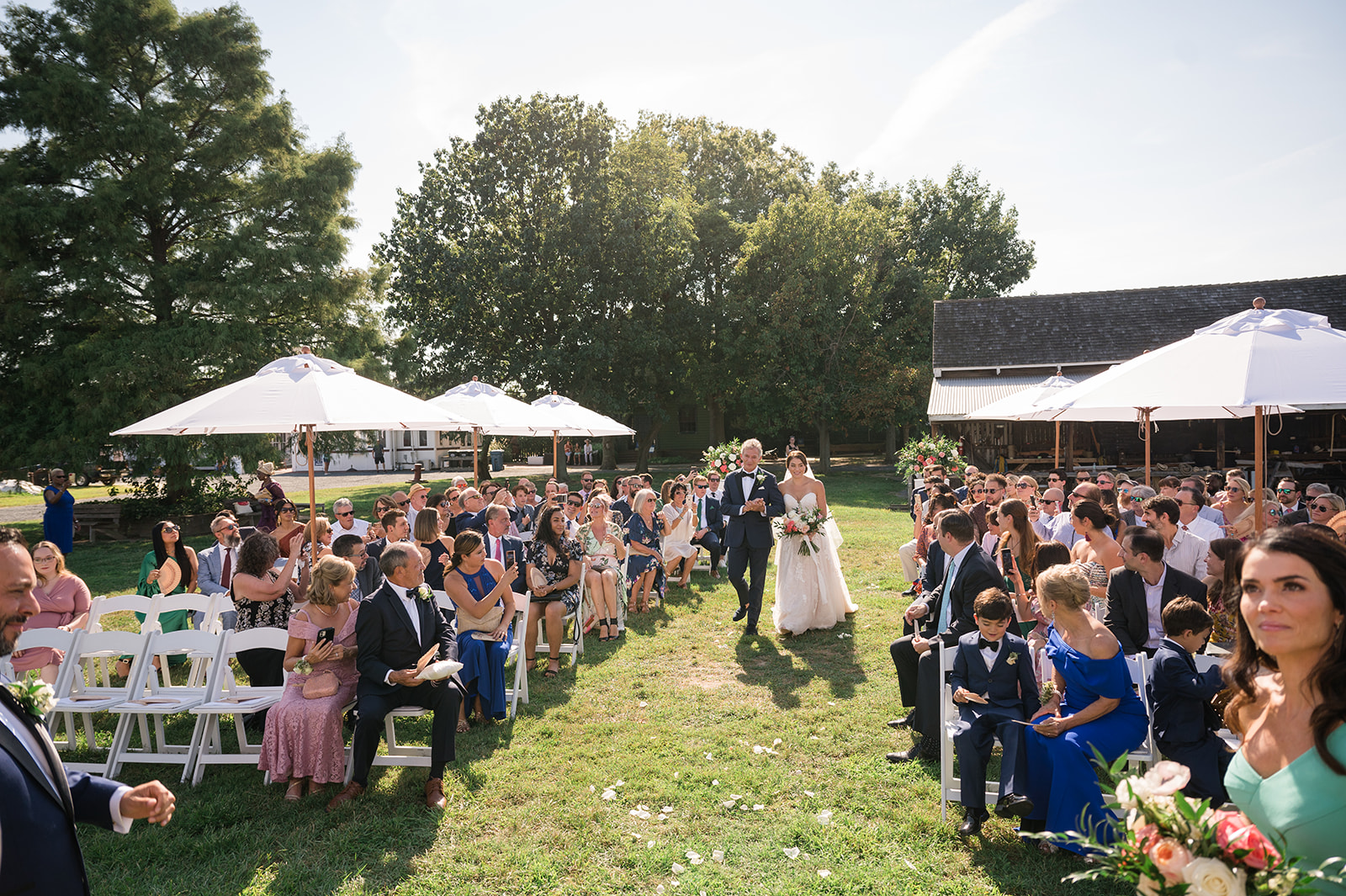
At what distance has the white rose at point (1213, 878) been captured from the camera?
1.66m

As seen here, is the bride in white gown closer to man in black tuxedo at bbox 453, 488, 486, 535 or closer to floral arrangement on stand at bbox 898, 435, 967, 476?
man in black tuxedo at bbox 453, 488, 486, 535

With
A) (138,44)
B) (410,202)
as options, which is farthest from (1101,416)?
(410,202)

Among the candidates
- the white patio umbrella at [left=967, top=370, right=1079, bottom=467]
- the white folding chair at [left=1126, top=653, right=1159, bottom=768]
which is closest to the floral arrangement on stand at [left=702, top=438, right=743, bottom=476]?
the white patio umbrella at [left=967, top=370, right=1079, bottom=467]

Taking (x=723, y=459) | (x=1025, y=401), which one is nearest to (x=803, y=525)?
(x=1025, y=401)

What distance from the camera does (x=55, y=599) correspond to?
6.05m

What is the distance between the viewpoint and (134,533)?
18016mm

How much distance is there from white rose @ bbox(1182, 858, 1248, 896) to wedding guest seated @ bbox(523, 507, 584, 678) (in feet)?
20.4

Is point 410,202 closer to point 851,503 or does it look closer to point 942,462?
point 851,503

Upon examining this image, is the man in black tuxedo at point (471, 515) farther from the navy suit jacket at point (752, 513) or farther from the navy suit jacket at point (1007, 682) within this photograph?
the navy suit jacket at point (1007, 682)

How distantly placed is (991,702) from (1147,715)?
0.81m

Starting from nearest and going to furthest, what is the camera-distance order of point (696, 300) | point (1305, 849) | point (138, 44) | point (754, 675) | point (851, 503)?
point (1305, 849)
point (754, 675)
point (138, 44)
point (851, 503)
point (696, 300)

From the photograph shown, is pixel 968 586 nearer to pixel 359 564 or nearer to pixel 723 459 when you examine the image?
pixel 359 564

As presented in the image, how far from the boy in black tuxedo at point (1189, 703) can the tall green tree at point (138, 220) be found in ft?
62.0

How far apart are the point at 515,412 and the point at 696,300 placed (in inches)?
845
